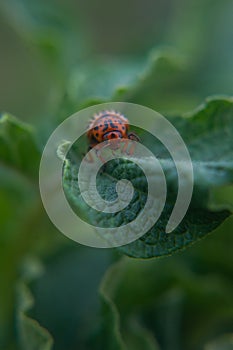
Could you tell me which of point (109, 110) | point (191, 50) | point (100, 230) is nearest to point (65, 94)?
point (109, 110)

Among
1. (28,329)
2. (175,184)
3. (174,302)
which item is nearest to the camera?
(175,184)

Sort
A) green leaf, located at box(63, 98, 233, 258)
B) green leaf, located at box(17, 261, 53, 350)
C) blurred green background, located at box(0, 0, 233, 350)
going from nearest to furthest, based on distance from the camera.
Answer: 1. green leaf, located at box(63, 98, 233, 258)
2. green leaf, located at box(17, 261, 53, 350)
3. blurred green background, located at box(0, 0, 233, 350)

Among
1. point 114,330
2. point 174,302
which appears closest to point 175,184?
point 114,330

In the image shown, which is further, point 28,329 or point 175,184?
point 28,329

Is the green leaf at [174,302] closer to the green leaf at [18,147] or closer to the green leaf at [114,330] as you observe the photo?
the green leaf at [114,330]

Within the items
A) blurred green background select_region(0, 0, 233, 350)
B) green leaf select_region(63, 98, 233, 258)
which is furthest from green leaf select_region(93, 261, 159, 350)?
green leaf select_region(63, 98, 233, 258)

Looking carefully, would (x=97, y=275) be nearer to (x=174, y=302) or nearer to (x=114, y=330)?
(x=174, y=302)

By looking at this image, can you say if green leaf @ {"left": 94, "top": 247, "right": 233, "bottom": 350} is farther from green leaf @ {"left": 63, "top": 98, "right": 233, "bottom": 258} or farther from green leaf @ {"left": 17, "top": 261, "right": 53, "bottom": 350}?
green leaf @ {"left": 63, "top": 98, "right": 233, "bottom": 258}
